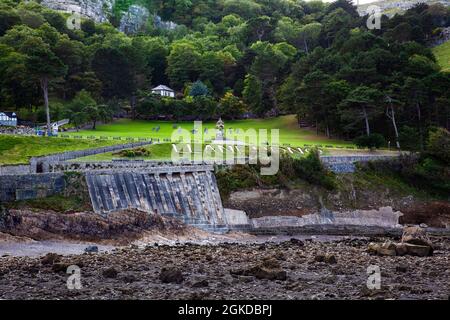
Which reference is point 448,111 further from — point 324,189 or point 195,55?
point 195,55

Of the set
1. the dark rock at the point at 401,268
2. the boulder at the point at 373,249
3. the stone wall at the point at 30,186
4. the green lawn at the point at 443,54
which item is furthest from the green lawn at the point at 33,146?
the green lawn at the point at 443,54

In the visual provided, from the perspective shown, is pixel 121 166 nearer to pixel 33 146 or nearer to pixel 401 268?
pixel 33 146

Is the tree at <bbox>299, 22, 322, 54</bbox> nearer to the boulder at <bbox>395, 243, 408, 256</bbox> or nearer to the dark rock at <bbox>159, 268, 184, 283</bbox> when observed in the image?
the boulder at <bbox>395, 243, 408, 256</bbox>

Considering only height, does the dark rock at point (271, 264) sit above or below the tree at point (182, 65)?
below

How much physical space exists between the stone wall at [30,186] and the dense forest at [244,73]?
23284 mm

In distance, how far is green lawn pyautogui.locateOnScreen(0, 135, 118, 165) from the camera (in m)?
62.2

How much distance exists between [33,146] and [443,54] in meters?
77.0

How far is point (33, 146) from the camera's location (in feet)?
214

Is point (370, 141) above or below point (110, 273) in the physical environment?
above

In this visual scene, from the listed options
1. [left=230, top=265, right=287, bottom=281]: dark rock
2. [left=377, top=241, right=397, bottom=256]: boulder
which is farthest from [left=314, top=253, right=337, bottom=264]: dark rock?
[left=230, top=265, right=287, bottom=281]: dark rock

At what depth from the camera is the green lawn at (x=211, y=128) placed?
79.2 meters

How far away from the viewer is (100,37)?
117 m
